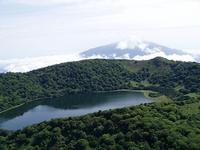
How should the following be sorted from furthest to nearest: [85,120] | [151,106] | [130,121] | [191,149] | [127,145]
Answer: [151,106] → [85,120] → [130,121] → [127,145] → [191,149]

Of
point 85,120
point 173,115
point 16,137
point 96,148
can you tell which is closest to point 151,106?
point 173,115

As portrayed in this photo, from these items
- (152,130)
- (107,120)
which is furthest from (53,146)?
(152,130)

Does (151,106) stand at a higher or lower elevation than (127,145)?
higher

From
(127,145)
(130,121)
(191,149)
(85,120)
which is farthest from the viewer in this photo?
(85,120)

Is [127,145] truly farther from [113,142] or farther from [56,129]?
[56,129]

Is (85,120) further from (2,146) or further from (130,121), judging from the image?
(2,146)

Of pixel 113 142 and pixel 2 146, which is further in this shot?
pixel 2 146
